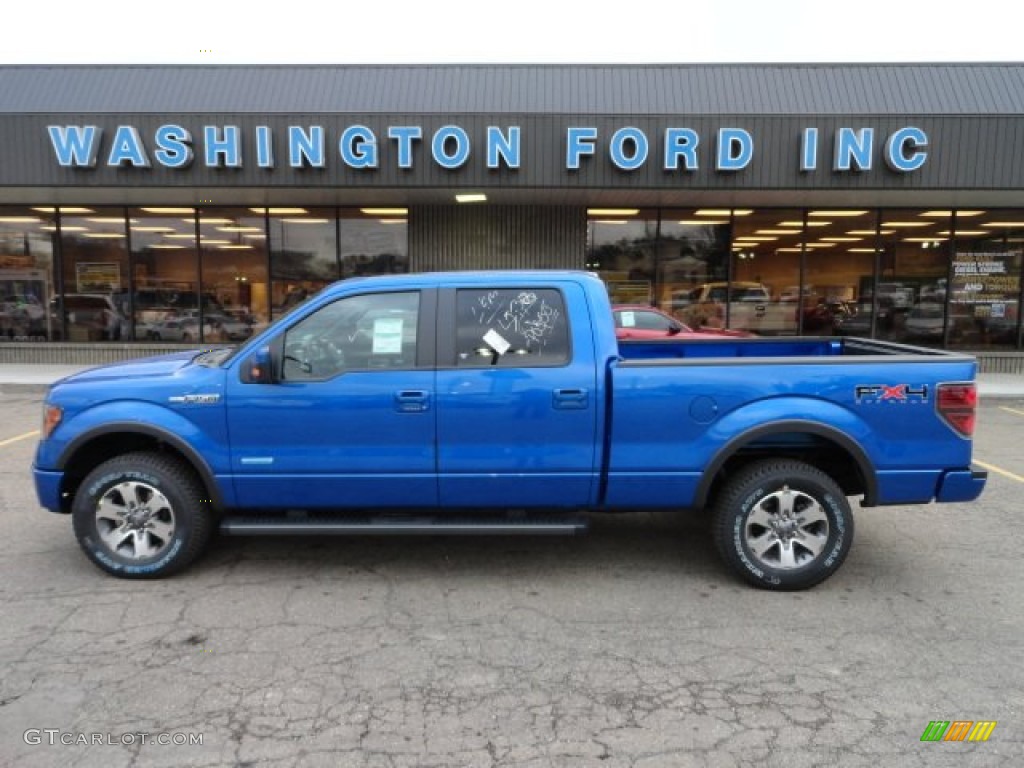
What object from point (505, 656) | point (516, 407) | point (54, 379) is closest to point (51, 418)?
point (516, 407)

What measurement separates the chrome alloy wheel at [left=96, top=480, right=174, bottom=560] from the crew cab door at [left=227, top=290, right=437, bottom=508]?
1.72 ft

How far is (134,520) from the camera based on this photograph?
173 inches

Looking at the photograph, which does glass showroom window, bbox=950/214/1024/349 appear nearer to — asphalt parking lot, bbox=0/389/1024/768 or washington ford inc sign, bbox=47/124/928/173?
washington ford inc sign, bbox=47/124/928/173

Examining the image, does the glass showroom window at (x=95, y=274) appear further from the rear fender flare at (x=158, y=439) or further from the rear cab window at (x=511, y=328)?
the rear cab window at (x=511, y=328)

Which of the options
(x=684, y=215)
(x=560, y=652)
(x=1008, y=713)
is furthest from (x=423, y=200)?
(x=1008, y=713)

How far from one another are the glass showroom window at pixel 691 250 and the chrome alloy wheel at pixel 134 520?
12.2 m

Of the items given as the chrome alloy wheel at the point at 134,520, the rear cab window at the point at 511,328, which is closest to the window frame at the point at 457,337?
the rear cab window at the point at 511,328

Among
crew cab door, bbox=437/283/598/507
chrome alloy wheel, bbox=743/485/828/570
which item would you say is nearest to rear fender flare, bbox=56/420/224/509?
crew cab door, bbox=437/283/598/507

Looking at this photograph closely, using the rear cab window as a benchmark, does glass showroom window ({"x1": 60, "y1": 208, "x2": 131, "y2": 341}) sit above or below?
above

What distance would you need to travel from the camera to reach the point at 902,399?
418 centimetres

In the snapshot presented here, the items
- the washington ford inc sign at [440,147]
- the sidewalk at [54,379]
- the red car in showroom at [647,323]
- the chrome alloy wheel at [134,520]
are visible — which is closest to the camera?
the chrome alloy wheel at [134,520]

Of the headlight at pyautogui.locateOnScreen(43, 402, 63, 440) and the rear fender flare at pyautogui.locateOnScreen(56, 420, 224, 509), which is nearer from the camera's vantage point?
the rear fender flare at pyautogui.locateOnScreen(56, 420, 224, 509)

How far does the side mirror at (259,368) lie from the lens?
4191 millimetres

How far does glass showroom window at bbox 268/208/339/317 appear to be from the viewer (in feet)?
49.4
